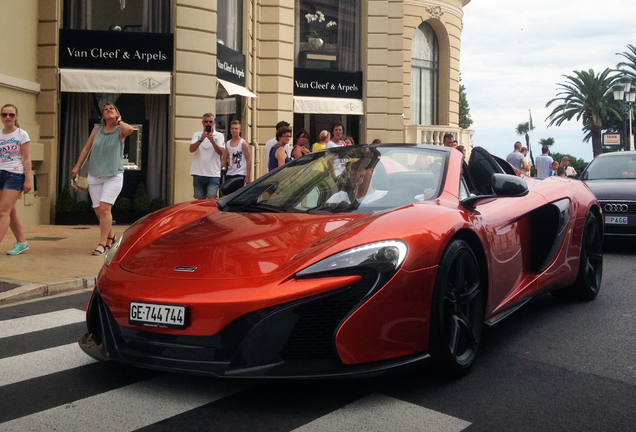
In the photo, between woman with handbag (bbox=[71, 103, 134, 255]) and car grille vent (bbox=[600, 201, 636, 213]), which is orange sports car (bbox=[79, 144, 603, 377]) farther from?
car grille vent (bbox=[600, 201, 636, 213])

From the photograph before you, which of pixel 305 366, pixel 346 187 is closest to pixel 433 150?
pixel 346 187

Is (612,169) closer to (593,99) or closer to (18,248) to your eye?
(18,248)

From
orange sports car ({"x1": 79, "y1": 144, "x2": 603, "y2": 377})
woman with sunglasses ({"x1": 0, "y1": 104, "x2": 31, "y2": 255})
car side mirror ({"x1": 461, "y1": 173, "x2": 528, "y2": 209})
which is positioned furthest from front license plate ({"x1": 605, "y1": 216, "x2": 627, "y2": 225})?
woman with sunglasses ({"x1": 0, "y1": 104, "x2": 31, "y2": 255})

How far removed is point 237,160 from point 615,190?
5476mm

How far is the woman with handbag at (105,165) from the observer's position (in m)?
8.53

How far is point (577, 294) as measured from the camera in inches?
229

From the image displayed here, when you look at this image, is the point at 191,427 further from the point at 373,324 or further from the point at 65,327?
the point at 65,327

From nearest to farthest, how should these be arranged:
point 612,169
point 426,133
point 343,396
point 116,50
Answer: point 343,396
point 612,169
point 116,50
point 426,133

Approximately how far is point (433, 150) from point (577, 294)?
215cm

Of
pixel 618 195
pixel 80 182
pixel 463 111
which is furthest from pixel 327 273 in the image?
pixel 463 111

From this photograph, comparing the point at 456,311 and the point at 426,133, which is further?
the point at 426,133

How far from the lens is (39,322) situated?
16.9 ft

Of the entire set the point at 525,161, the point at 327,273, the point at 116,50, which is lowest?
the point at 327,273

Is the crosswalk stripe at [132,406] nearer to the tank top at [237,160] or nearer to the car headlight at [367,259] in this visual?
the car headlight at [367,259]
